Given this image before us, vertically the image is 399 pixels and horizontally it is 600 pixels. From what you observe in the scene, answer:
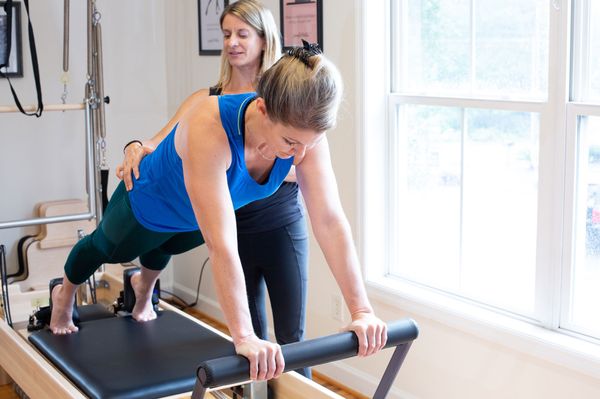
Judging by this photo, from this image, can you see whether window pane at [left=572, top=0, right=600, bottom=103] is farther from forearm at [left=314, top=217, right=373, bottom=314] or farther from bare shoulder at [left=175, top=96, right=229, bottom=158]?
bare shoulder at [left=175, top=96, right=229, bottom=158]

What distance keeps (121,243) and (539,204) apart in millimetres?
1298

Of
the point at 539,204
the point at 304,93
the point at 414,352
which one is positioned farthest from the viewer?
the point at 414,352

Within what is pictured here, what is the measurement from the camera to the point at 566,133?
8.43 feet

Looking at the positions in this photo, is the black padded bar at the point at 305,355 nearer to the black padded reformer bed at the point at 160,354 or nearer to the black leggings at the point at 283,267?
the black padded reformer bed at the point at 160,354

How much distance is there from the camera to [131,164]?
225cm

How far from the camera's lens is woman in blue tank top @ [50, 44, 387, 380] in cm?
161

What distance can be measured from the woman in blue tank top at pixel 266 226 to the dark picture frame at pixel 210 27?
163 cm

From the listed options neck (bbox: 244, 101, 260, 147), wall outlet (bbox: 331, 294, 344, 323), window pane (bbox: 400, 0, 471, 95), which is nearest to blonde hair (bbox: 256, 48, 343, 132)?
neck (bbox: 244, 101, 260, 147)

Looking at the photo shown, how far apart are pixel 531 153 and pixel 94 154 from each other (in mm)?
1851

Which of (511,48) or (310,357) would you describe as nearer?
(310,357)

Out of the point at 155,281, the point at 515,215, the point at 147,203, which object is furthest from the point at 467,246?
the point at 147,203

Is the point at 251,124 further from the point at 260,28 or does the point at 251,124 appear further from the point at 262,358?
the point at 260,28

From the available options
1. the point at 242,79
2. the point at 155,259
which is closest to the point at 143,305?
the point at 155,259

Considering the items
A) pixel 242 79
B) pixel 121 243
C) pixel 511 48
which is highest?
pixel 511 48
